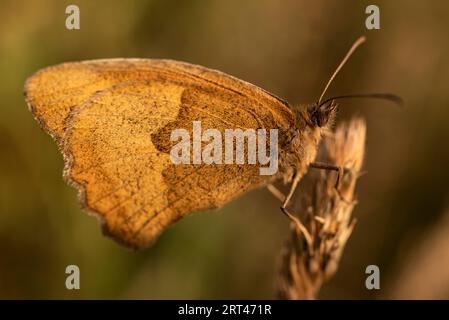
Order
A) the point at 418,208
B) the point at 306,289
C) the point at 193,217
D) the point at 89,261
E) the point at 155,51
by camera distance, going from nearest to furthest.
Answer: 1. the point at 306,289
2. the point at 89,261
3. the point at 193,217
4. the point at 418,208
5. the point at 155,51

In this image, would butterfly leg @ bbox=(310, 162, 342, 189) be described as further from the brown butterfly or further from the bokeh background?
the bokeh background

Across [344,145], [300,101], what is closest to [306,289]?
[344,145]

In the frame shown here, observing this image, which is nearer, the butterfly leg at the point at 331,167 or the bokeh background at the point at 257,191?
the butterfly leg at the point at 331,167

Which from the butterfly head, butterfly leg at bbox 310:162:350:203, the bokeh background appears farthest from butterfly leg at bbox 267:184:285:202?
the bokeh background

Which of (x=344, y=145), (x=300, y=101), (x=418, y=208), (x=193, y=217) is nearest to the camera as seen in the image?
(x=344, y=145)

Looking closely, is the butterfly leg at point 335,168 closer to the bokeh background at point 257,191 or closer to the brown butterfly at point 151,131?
the brown butterfly at point 151,131

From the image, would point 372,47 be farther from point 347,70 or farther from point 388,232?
point 388,232
